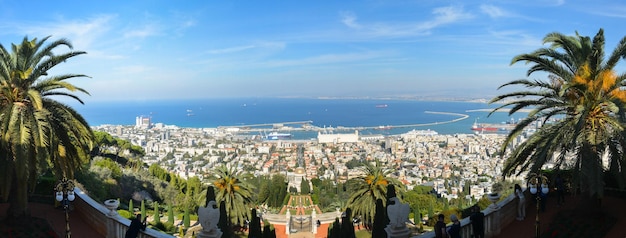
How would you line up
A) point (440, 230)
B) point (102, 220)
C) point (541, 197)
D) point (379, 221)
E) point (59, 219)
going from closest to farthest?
1. point (440, 230)
2. point (102, 220)
3. point (59, 219)
4. point (541, 197)
5. point (379, 221)

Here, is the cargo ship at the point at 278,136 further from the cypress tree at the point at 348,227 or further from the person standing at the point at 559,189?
the person standing at the point at 559,189

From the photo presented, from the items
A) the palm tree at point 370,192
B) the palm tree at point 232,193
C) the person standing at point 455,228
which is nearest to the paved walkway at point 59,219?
the person standing at point 455,228

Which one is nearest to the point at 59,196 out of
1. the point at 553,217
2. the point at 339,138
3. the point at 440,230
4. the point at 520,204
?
the point at 440,230

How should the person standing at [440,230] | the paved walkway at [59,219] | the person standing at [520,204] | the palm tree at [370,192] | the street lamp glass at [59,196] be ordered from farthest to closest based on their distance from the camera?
the palm tree at [370,192], the person standing at [520,204], the paved walkway at [59,219], the street lamp glass at [59,196], the person standing at [440,230]

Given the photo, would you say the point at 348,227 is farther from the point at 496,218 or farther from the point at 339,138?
the point at 339,138

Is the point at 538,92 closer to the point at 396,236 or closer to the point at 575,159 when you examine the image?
the point at 575,159

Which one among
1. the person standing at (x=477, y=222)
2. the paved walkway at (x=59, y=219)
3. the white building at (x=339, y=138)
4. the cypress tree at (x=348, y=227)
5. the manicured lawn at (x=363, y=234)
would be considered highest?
the person standing at (x=477, y=222)

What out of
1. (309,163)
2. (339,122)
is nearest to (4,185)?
(309,163)
